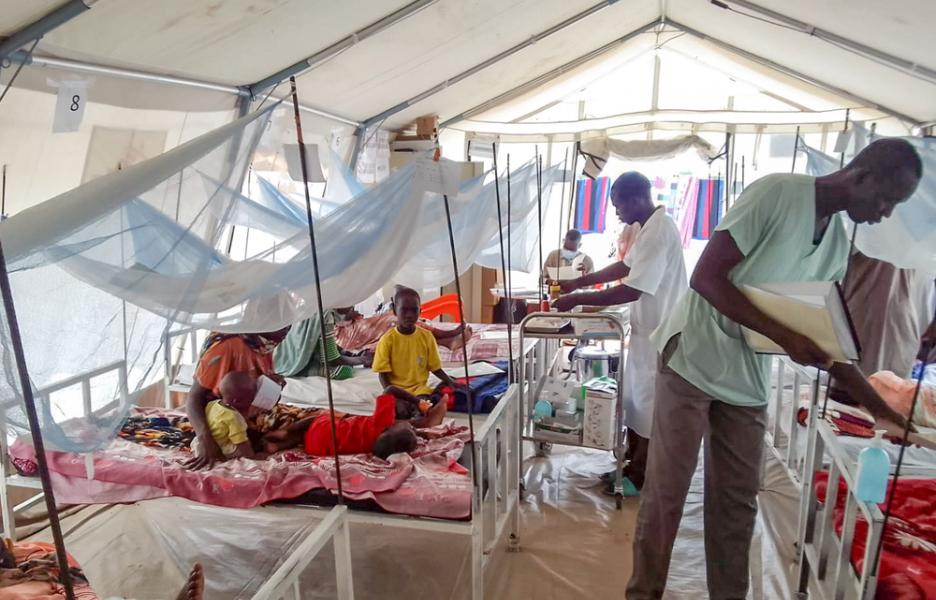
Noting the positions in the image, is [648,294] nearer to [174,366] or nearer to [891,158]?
[891,158]

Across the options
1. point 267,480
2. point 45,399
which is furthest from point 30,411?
point 267,480

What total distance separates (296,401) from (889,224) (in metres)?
2.85

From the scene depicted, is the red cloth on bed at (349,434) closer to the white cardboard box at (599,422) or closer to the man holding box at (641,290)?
the white cardboard box at (599,422)

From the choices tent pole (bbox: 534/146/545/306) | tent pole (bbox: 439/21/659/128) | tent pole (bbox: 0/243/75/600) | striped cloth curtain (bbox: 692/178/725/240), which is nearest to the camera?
tent pole (bbox: 0/243/75/600)

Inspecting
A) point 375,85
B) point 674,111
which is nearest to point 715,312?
point 375,85

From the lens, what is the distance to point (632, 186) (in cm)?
282

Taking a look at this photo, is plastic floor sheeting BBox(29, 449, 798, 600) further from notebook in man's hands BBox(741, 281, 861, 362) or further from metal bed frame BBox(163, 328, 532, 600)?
notebook in man's hands BBox(741, 281, 861, 362)

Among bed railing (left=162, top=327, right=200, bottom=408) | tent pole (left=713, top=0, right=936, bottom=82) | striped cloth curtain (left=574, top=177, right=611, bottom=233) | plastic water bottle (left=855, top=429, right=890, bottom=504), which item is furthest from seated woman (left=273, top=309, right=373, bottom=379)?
striped cloth curtain (left=574, top=177, right=611, bottom=233)

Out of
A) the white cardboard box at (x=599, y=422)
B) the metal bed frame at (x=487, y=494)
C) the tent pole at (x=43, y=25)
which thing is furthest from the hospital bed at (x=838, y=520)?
the tent pole at (x=43, y=25)

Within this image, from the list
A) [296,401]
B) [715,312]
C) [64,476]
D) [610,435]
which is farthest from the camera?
[296,401]

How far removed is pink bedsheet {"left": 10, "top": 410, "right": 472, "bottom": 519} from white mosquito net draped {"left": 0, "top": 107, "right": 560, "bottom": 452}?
1.49 ft

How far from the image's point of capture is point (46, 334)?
1410mm

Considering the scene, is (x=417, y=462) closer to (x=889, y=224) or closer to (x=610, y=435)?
(x=610, y=435)

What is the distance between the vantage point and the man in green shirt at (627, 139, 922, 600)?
1516mm
